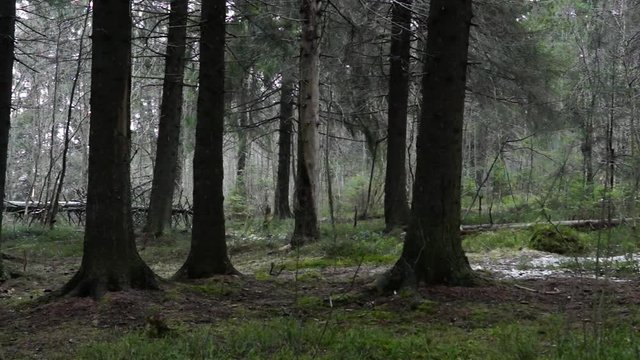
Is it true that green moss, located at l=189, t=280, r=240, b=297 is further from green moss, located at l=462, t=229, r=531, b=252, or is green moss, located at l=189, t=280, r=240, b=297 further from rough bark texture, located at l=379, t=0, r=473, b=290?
green moss, located at l=462, t=229, r=531, b=252

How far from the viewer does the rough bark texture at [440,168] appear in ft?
19.0

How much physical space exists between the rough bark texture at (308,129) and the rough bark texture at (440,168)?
215 inches

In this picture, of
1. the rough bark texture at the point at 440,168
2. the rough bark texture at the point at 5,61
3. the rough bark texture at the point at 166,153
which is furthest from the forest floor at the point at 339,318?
the rough bark texture at the point at 166,153

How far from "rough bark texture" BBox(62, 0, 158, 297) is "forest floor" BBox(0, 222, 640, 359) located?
12.4 inches

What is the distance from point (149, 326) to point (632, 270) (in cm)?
584

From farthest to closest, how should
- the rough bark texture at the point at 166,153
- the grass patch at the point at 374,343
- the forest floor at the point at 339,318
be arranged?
1. the rough bark texture at the point at 166,153
2. the forest floor at the point at 339,318
3. the grass patch at the point at 374,343

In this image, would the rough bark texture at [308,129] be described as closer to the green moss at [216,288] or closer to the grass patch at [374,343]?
the green moss at [216,288]

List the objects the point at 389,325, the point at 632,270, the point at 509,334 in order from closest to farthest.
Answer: the point at 509,334 < the point at 389,325 < the point at 632,270

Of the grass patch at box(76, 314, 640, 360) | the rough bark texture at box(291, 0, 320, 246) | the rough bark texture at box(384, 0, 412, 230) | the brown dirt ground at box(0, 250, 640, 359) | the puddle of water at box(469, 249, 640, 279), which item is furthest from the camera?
the rough bark texture at box(384, 0, 412, 230)

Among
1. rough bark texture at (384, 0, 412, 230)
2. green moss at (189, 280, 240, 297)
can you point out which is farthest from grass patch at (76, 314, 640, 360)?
rough bark texture at (384, 0, 412, 230)

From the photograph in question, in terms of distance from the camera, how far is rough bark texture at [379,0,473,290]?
580 centimetres

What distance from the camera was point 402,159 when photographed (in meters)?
13.2

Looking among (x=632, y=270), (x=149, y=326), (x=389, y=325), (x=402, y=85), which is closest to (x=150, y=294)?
(x=149, y=326)

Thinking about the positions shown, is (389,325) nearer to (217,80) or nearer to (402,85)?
(217,80)
